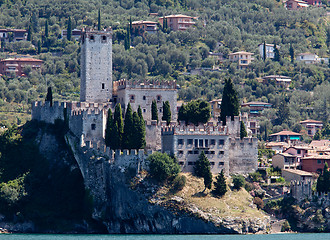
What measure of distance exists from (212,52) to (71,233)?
9668cm

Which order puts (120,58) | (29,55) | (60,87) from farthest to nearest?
(29,55)
(120,58)
(60,87)

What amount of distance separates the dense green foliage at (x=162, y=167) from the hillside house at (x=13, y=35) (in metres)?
102

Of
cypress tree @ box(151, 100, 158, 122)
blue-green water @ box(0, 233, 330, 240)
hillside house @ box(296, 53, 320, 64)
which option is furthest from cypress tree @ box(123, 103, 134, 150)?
hillside house @ box(296, 53, 320, 64)

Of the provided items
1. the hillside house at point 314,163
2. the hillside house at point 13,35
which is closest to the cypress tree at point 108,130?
the hillside house at point 314,163

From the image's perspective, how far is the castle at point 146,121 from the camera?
338ft

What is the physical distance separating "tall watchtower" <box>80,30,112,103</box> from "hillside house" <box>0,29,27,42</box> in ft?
279

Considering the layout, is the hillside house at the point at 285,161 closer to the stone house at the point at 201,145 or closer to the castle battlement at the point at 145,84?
the stone house at the point at 201,145

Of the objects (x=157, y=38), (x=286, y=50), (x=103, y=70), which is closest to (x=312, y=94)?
(x=286, y=50)

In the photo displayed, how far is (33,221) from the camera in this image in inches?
4104

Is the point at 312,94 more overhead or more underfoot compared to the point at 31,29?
more underfoot

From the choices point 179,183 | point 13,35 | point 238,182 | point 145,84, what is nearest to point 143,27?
point 13,35

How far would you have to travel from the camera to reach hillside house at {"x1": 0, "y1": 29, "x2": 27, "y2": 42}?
19525 centimetres

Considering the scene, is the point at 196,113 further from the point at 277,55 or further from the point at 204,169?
the point at 277,55

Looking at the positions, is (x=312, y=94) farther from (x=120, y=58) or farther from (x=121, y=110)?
(x=121, y=110)
